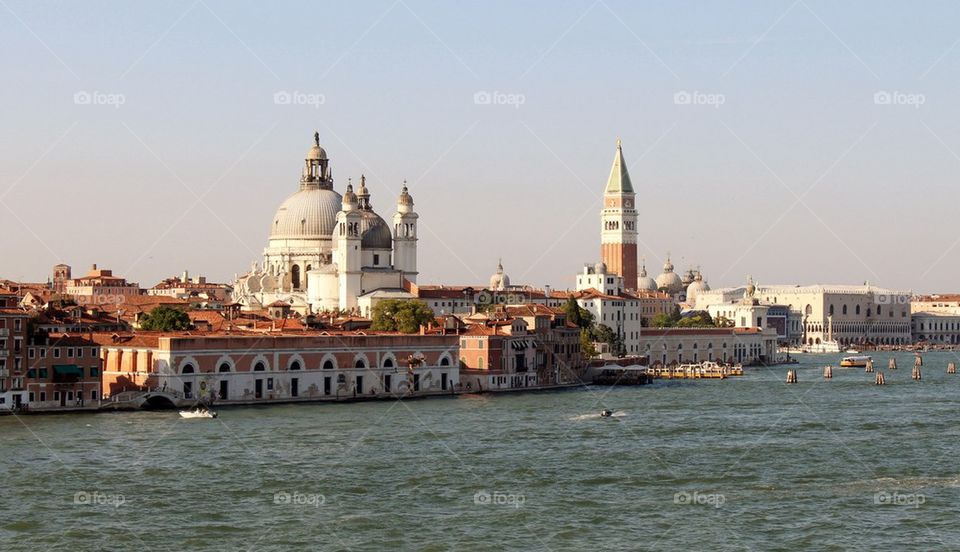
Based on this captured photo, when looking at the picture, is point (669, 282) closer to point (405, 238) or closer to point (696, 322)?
point (696, 322)

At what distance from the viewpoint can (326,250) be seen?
52.4 meters

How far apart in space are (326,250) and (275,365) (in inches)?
826

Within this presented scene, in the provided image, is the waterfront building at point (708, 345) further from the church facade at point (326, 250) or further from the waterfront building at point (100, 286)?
the waterfront building at point (100, 286)

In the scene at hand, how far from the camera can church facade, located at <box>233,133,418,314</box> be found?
160 feet

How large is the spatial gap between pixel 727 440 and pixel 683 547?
29.4 feet

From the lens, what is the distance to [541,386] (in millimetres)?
37812

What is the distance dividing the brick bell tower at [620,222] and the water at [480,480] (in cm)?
3941

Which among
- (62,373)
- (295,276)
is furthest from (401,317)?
(62,373)

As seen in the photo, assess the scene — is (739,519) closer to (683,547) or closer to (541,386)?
(683,547)

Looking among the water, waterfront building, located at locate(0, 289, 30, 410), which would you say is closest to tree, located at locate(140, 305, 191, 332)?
the water

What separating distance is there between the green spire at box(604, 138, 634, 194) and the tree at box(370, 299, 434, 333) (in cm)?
2759

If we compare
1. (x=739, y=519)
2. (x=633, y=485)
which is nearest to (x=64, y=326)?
(x=633, y=485)

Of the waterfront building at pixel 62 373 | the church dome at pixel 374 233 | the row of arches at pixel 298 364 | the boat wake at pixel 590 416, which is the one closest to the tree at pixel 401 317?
the row of arches at pixel 298 364

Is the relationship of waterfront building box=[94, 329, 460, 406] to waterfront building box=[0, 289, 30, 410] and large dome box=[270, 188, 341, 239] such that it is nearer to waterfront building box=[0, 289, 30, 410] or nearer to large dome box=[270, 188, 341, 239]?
waterfront building box=[0, 289, 30, 410]
